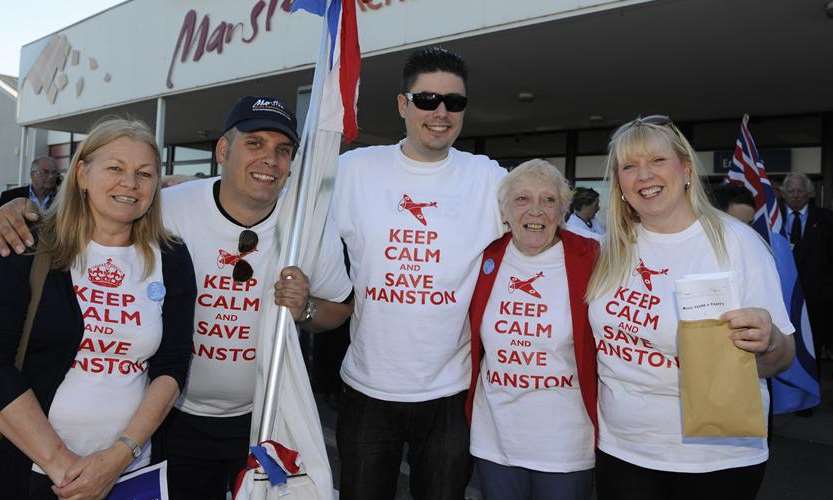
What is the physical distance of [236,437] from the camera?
8.43ft

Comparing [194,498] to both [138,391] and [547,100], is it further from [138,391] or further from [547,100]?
[547,100]

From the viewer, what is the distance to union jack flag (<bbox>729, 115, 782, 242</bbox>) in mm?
5691

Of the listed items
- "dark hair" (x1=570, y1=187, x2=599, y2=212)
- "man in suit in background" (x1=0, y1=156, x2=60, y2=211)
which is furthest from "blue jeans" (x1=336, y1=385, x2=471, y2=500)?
"man in suit in background" (x1=0, y1=156, x2=60, y2=211)

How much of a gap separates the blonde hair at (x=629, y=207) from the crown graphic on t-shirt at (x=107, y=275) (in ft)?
5.33

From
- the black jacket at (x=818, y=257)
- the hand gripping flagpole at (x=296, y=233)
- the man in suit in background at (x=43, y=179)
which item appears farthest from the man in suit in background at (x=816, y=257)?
the man in suit in background at (x=43, y=179)

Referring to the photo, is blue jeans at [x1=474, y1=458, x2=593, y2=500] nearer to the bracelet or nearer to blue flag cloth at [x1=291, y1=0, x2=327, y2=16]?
the bracelet

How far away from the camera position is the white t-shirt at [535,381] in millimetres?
2438

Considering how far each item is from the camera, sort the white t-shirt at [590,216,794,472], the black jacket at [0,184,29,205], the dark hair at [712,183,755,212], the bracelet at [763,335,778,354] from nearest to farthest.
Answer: the bracelet at [763,335,778,354], the white t-shirt at [590,216,794,472], the dark hair at [712,183,755,212], the black jacket at [0,184,29,205]

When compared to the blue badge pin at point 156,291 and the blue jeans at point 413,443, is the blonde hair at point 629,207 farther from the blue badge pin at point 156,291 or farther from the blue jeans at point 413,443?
the blue badge pin at point 156,291

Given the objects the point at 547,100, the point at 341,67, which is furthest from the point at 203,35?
the point at 341,67

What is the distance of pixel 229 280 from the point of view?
8.13 ft

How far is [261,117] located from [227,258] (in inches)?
22.2

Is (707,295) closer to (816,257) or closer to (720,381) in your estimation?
(720,381)

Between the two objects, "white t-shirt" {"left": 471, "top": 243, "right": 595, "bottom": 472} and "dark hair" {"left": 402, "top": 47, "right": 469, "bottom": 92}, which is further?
"dark hair" {"left": 402, "top": 47, "right": 469, "bottom": 92}
